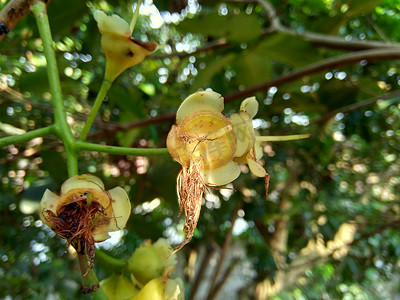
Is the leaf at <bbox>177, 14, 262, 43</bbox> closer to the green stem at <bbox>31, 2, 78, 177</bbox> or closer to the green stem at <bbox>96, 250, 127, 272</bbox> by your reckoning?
the green stem at <bbox>31, 2, 78, 177</bbox>

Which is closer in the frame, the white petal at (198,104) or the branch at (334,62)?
the white petal at (198,104)

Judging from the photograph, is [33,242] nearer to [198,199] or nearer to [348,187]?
[198,199]

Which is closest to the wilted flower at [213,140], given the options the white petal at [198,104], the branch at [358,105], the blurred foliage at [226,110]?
the white petal at [198,104]

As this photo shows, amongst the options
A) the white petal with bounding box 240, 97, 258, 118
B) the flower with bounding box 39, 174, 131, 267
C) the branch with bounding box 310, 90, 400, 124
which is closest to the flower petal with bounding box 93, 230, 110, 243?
the flower with bounding box 39, 174, 131, 267

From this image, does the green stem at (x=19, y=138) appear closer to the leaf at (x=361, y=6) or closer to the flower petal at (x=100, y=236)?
the flower petal at (x=100, y=236)

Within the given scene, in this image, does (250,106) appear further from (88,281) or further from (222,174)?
(88,281)

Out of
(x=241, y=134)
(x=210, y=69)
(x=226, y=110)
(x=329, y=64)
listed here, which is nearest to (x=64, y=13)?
(x=210, y=69)

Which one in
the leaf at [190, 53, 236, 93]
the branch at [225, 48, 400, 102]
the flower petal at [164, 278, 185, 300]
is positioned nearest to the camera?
the flower petal at [164, 278, 185, 300]
